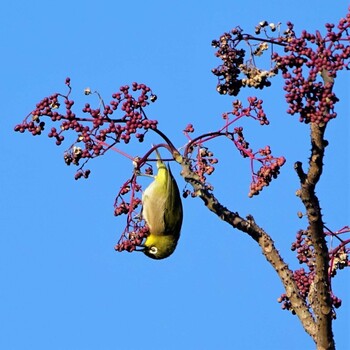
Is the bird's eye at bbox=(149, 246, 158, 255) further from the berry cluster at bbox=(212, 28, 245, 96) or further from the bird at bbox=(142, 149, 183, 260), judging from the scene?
the berry cluster at bbox=(212, 28, 245, 96)

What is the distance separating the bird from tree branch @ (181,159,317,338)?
117 cm

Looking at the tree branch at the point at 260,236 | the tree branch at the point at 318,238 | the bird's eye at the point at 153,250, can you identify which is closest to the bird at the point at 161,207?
the bird's eye at the point at 153,250

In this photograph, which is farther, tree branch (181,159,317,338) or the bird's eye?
the bird's eye

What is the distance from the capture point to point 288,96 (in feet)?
19.2

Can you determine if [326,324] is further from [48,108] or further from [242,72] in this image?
[48,108]

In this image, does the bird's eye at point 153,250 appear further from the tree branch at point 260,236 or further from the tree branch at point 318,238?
the tree branch at point 318,238

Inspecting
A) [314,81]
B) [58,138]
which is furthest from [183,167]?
[314,81]

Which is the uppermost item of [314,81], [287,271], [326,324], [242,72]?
[242,72]

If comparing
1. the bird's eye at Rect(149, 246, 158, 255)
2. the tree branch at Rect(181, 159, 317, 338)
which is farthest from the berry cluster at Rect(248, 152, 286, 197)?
the bird's eye at Rect(149, 246, 158, 255)

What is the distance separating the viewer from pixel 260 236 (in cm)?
690

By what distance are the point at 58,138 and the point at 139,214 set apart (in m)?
1.21

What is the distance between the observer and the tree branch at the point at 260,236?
6871 millimetres

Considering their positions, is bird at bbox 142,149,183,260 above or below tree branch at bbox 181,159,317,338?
above

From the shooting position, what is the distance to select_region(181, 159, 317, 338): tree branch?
271 inches
